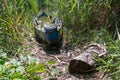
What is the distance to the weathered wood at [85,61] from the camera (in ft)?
8.91

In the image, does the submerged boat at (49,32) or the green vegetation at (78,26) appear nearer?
the green vegetation at (78,26)

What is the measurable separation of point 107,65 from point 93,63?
19cm

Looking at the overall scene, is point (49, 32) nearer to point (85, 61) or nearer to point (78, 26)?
point (78, 26)

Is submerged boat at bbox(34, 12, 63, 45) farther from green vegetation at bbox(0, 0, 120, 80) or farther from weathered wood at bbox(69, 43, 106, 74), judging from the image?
weathered wood at bbox(69, 43, 106, 74)

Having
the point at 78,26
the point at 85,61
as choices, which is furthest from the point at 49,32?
the point at 85,61

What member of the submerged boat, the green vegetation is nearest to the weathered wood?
the green vegetation

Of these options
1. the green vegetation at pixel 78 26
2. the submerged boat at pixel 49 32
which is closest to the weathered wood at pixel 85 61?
the green vegetation at pixel 78 26

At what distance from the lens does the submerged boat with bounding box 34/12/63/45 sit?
133 inches

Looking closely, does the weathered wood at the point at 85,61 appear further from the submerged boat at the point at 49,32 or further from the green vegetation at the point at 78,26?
the submerged boat at the point at 49,32

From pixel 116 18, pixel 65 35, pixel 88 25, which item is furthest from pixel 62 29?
pixel 116 18

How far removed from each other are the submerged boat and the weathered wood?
62cm

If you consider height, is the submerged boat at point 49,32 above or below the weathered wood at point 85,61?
above

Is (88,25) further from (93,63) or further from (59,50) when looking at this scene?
(93,63)

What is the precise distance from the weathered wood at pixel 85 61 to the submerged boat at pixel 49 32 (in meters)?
0.62
